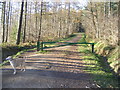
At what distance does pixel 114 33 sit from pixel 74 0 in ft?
61.6

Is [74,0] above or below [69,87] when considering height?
above

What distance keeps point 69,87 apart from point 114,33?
9928 millimetres

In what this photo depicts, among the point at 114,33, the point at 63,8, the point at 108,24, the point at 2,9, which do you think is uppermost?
the point at 63,8

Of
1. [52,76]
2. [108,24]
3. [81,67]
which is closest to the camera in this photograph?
[52,76]

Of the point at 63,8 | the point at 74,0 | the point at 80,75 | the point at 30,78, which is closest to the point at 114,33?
the point at 80,75

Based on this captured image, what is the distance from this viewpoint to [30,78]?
5699 mm

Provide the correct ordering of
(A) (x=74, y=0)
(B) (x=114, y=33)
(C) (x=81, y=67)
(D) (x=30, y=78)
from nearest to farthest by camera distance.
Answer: (D) (x=30, y=78) < (C) (x=81, y=67) < (B) (x=114, y=33) < (A) (x=74, y=0)

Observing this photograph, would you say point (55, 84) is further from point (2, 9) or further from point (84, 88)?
point (2, 9)

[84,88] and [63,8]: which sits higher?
Answer: [63,8]

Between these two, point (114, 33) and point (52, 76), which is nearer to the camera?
point (52, 76)

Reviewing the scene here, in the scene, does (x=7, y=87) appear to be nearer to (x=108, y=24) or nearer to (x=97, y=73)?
(x=97, y=73)

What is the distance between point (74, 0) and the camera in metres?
29.7

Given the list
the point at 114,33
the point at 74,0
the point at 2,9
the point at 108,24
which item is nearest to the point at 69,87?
the point at 114,33

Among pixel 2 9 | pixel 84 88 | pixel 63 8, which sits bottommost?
pixel 84 88
